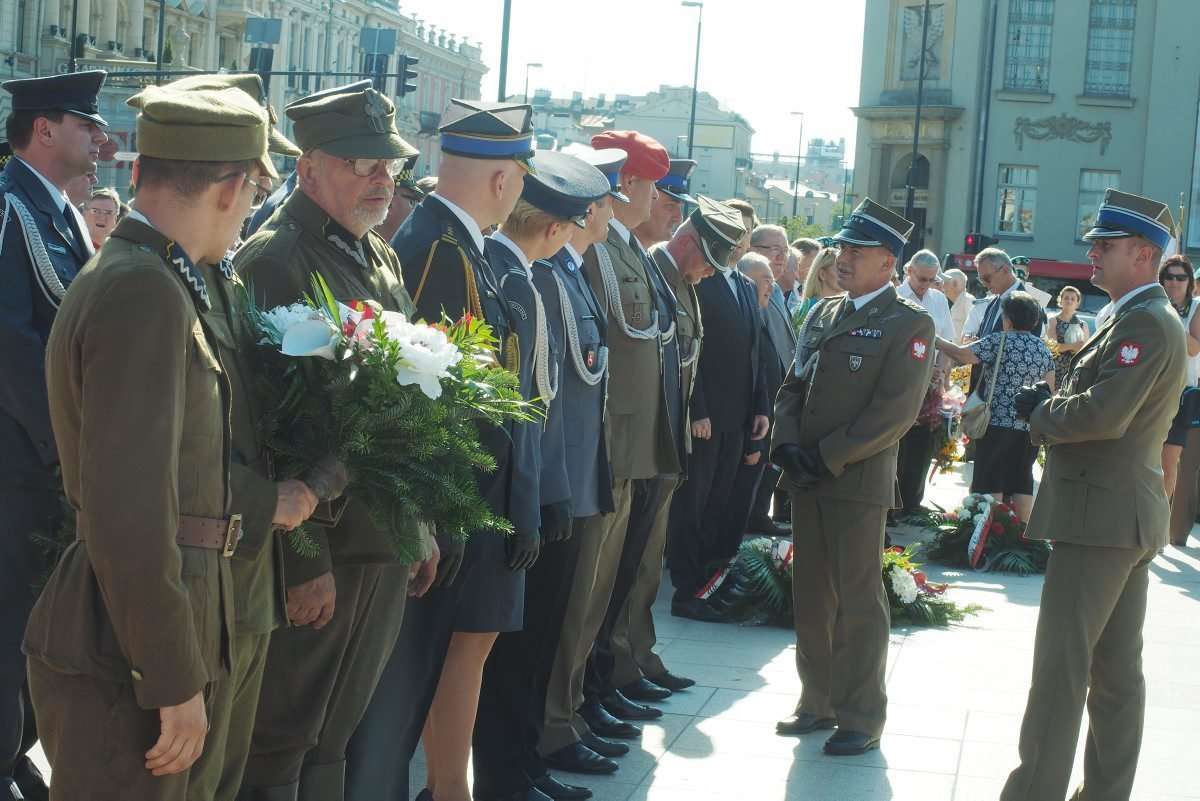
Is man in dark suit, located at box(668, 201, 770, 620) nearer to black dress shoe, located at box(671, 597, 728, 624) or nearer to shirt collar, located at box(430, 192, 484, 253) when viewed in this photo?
black dress shoe, located at box(671, 597, 728, 624)

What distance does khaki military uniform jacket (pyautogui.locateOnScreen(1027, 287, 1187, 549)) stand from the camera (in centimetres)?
506

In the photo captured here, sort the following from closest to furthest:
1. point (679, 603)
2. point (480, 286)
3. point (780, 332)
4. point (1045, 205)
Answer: point (480, 286), point (679, 603), point (780, 332), point (1045, 205)

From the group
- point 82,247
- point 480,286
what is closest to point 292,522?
point 480,286

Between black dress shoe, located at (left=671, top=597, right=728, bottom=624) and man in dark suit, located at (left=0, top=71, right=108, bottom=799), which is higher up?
man in dark suit, located at (left=0, top=71, right=108, bottom=799)

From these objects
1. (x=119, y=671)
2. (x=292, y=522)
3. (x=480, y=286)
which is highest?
(x=480, y=286)

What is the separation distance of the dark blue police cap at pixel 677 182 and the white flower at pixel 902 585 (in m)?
2.45

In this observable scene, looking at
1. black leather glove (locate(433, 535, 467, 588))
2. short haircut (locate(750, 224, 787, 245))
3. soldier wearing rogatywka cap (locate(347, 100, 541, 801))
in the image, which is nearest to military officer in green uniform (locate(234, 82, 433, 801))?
black leather glove (locate(433, 535, 467, 588))

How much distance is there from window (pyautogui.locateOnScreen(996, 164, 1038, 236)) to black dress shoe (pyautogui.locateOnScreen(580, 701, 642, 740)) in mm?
52939

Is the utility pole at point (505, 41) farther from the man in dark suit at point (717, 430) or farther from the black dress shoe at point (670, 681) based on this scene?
the black dress shoe at point (670, 681)

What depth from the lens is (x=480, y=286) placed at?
4527 mm

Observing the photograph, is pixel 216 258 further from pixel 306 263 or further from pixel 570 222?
pixel 570 222

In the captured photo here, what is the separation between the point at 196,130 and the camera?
3064 millimetres

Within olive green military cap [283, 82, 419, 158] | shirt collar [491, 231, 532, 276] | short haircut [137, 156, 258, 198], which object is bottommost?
shirt collar [491, 231, 532, 276]

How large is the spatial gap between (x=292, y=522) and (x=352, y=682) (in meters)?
0.91
